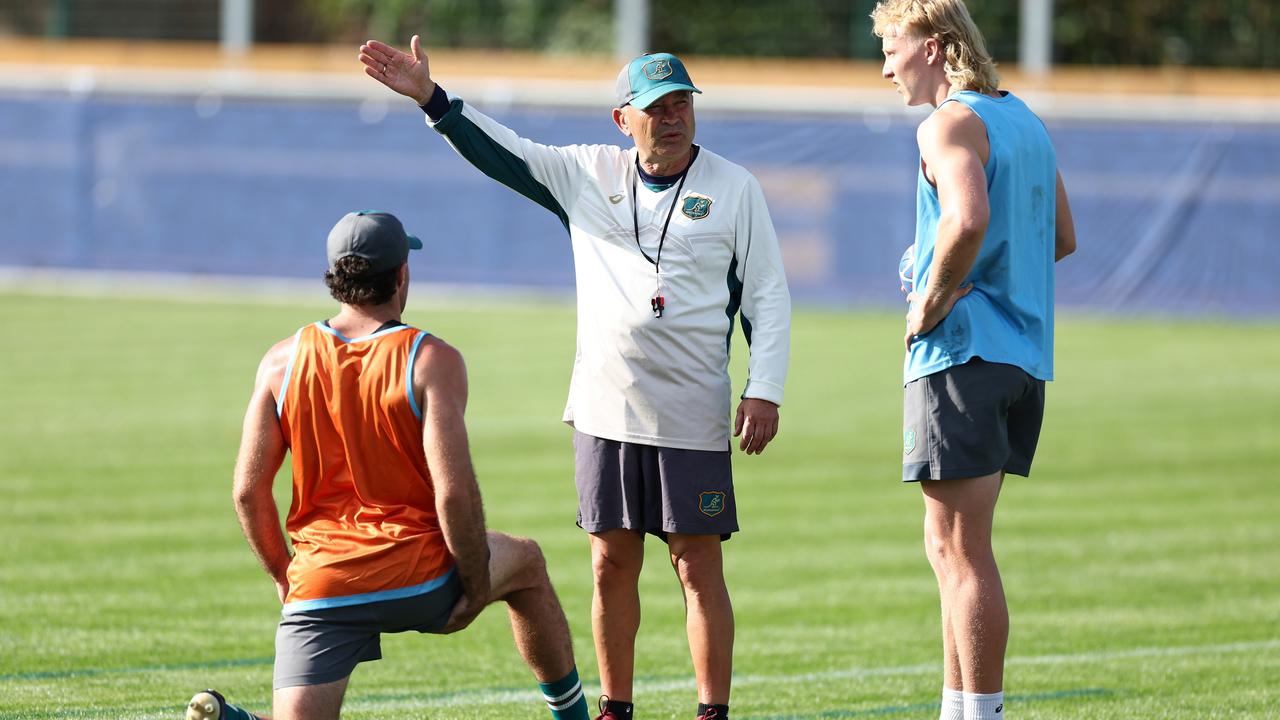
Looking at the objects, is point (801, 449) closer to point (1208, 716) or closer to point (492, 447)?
point (492, 447)

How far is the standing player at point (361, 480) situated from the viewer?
4.59 m

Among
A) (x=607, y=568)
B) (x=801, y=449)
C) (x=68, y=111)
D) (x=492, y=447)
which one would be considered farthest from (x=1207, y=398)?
(x=68, y=111)

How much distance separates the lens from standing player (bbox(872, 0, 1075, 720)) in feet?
16.3

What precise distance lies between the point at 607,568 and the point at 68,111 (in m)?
24.6

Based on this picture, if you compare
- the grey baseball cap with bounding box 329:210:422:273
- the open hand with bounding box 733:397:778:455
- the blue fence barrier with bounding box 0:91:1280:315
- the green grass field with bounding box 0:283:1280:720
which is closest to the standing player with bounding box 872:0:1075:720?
the open hand with bounding box 733:397:778:455

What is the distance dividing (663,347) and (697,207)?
1.51ft

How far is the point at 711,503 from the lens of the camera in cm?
546

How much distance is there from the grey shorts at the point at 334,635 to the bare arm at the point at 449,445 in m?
0.20

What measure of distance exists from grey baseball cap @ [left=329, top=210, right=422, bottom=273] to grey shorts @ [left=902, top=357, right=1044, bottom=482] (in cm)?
153

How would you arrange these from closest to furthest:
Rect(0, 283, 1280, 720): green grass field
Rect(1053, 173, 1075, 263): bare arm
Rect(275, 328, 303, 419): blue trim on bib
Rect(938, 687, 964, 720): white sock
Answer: Rect(275, 328, 303, 419): blue trim on bib < Rect(938, 687, 964, 720): white sock < Rect(1053, 173, 1075, 263): bare arm < Rect(0, 283, 1280, 720): green grass field

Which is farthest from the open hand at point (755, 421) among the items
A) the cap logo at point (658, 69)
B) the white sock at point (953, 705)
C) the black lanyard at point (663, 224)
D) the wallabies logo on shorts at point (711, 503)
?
the cap logo at point (658, 69)

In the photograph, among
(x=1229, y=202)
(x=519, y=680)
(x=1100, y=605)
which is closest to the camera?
(x=519, y=680)

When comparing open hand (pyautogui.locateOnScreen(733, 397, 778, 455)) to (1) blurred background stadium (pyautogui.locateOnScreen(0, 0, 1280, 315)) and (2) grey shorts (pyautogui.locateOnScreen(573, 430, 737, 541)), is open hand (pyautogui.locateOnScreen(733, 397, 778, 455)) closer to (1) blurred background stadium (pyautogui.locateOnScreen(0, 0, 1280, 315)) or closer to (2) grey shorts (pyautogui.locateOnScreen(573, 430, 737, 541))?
(2) grey shorts (pyautogui.locateOnScreen(573, 430, 737, 541))

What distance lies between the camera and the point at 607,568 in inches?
221
